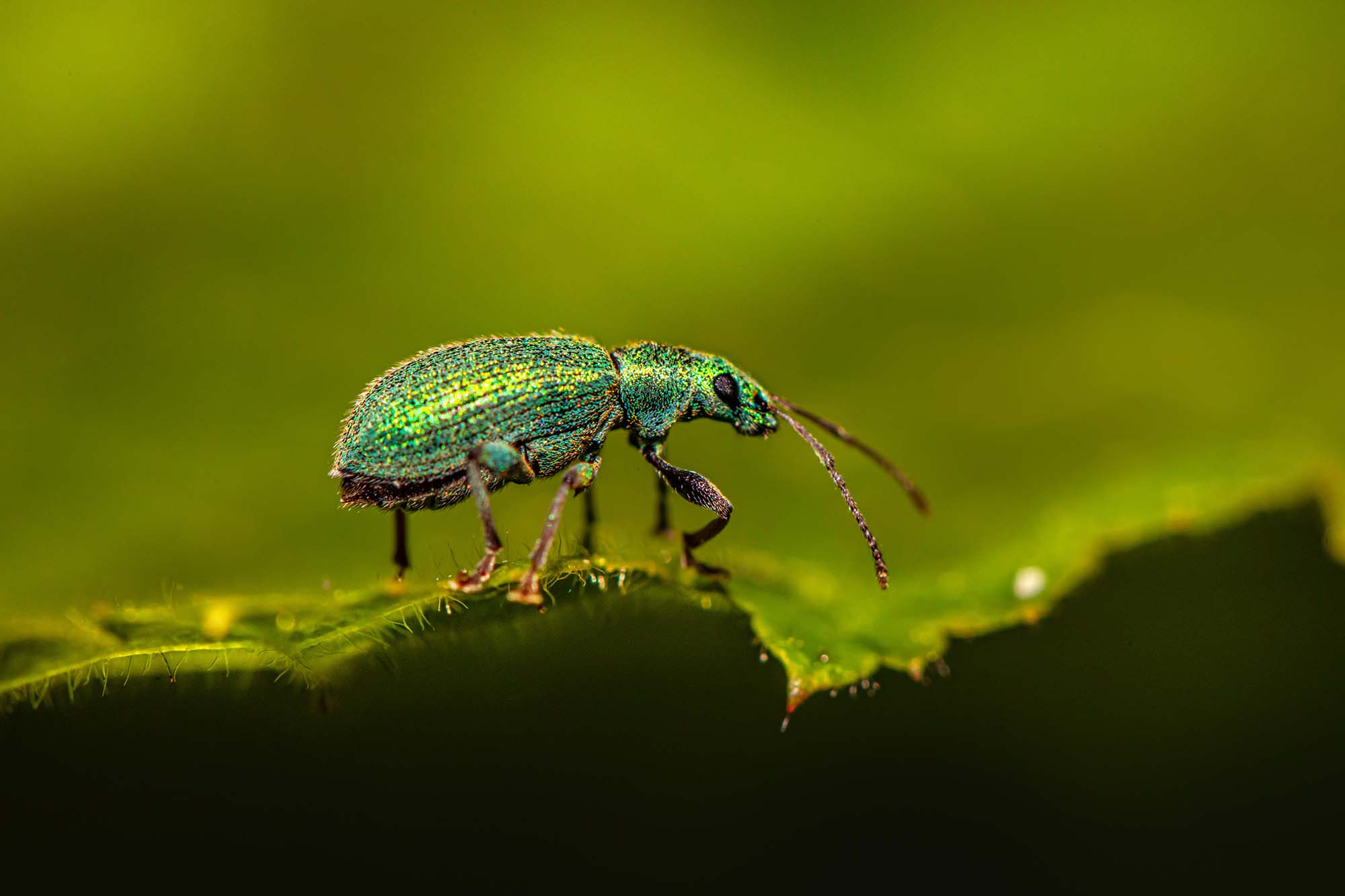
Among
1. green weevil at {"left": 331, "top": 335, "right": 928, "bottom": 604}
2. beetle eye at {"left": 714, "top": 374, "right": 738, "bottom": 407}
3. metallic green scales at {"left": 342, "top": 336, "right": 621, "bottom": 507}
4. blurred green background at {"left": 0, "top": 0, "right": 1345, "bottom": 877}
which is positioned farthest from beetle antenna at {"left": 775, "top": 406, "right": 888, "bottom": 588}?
metallic green scales at {"left": 342, "top": 336, "right": 621, "bottom": 507}

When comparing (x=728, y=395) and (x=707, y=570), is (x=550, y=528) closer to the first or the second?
(x=707, y=570)

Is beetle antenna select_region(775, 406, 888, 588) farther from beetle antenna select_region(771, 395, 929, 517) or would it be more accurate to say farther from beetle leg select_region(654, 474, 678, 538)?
beetle leg select_region(654, 474, 678, 538)

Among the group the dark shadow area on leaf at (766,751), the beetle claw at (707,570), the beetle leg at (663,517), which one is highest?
the beetle leg at (663,517)

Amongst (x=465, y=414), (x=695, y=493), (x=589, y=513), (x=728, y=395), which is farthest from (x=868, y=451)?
(x=465, y=414)

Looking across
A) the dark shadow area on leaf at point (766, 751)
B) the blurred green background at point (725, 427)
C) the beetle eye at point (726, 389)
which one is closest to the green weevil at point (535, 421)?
the beetle eye at point (726, 389)

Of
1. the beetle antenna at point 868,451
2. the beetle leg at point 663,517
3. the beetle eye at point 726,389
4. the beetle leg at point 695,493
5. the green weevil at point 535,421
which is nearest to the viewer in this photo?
the green weevil at point 535,421

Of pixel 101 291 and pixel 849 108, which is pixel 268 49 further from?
pixel 849 108

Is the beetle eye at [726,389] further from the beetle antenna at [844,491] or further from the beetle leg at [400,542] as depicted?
the beetle leg at [400,542]
